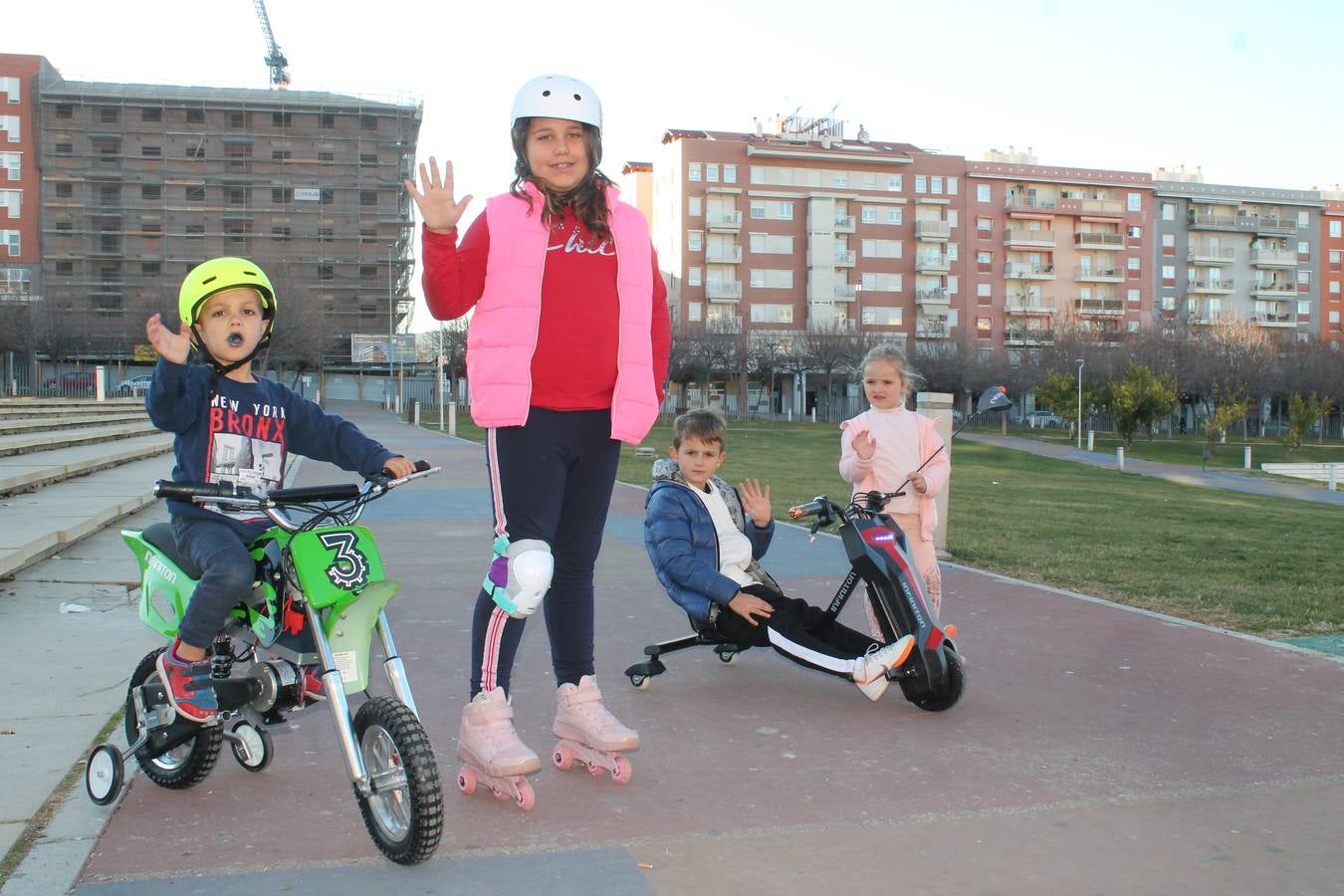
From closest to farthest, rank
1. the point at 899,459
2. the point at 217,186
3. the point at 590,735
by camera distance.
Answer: the point at 590,735 < the point at 899,459 < the point at 217,186

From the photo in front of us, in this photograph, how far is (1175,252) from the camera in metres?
102

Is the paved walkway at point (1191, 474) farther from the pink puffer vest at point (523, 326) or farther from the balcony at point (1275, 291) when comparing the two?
the balcony at point (1275, 291)

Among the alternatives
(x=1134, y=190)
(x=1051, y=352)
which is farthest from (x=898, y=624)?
(x=1134, y=190)

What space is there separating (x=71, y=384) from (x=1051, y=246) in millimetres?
73105

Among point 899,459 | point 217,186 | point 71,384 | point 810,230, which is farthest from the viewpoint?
point 810,230

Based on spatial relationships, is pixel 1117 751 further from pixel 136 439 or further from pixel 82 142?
pixel 82 142

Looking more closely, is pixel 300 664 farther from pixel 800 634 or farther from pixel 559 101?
pixel 800 634

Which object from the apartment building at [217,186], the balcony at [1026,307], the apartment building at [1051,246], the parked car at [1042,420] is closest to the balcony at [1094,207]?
the apartment building at [1051,246]

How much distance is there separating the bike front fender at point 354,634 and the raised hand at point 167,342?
82 centimetres

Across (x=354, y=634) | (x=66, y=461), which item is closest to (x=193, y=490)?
(x=354, y=634)

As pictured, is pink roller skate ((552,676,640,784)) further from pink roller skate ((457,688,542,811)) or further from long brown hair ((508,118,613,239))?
long brown hair ((508,118,613,239))

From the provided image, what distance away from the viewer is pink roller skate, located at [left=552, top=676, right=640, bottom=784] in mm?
3600

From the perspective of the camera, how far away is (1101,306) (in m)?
96.1

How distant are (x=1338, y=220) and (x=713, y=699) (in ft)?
398
